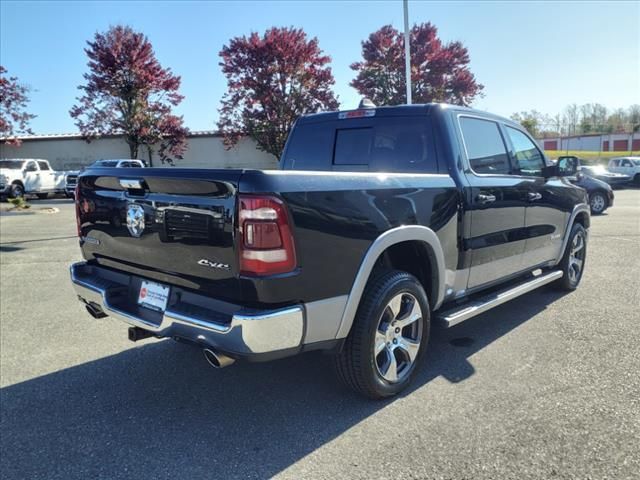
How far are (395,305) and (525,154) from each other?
2573 millimetres

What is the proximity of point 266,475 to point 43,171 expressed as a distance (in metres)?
25.3

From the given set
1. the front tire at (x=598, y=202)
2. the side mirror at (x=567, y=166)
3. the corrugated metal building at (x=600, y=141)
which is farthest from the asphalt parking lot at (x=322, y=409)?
the corrugated metal building at (x=600, y=141)

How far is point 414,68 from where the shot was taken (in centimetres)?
2575

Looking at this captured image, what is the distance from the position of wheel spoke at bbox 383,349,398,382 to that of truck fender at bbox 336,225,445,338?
20.0 inches

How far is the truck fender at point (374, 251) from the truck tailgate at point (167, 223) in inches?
26.9


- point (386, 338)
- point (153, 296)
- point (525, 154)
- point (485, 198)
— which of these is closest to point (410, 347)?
point (386, 338)

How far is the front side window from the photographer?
4.71 meters

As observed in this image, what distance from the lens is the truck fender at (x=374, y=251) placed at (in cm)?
286

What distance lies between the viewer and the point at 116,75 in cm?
2528

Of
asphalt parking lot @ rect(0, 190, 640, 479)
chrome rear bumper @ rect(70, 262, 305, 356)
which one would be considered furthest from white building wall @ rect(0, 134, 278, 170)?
chrome rear bumper @ rect(70, 262, 305, 356)

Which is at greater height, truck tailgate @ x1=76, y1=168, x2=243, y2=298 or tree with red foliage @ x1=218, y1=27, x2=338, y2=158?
tree with red foliage @ x1=218, y1=27, x2=338, y2=158

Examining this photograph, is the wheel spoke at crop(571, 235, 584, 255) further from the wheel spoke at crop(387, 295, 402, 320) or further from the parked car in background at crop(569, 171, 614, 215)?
the parked car in background at crop(569, 171, 614, 215)

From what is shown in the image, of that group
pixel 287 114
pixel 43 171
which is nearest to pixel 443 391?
pixel 287 114

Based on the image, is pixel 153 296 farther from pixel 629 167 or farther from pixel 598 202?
pixel 629 167
